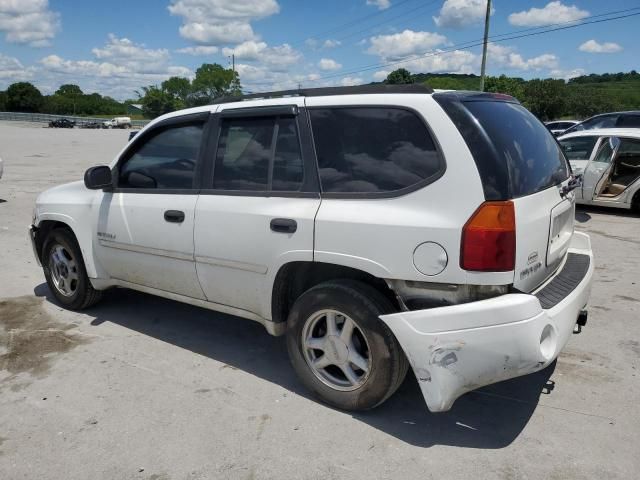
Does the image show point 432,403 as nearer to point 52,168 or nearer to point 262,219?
point 262,219

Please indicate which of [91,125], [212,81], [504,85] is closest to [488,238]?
[504,85]

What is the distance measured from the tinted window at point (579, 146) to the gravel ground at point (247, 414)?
595 centimetres

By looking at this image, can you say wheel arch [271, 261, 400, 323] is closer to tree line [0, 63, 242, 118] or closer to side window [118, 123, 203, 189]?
side window [118, 123, 203, 189]

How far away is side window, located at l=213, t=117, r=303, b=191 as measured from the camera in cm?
335

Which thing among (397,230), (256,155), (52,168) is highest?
(256,155)

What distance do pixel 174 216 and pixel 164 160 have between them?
0.53m

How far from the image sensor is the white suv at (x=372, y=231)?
8.87ft

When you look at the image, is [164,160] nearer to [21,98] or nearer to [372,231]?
[372,231]

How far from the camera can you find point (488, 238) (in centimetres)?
266

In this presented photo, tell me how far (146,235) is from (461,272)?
2394 mm

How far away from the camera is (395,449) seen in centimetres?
289

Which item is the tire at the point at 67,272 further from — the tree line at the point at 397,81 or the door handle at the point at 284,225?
the tree line at the point at 397,81

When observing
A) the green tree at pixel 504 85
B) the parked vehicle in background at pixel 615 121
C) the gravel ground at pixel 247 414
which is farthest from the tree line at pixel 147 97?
the gravel ground at pixel 247 414

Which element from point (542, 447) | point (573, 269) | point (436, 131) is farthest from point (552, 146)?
point (542, 447)
